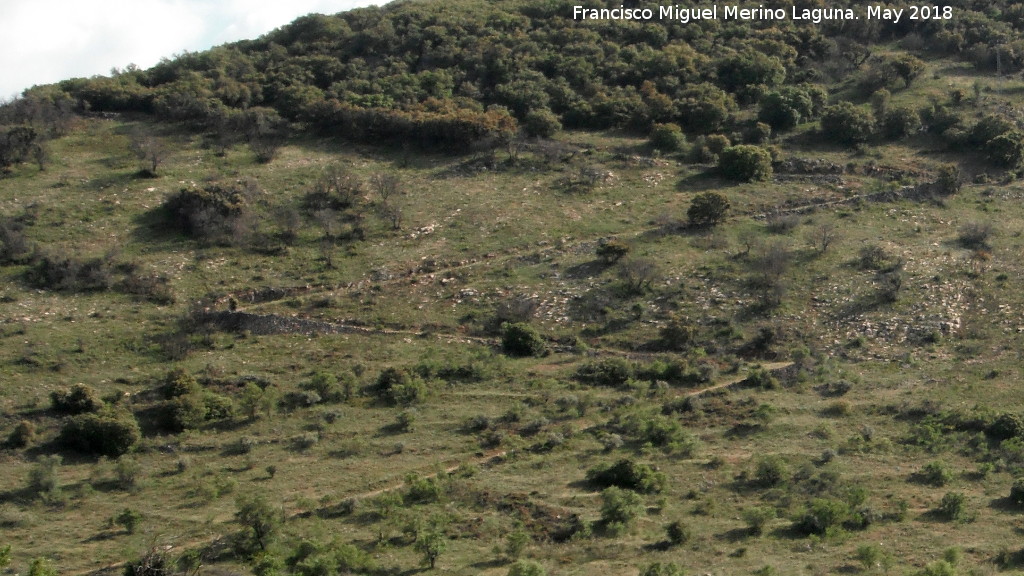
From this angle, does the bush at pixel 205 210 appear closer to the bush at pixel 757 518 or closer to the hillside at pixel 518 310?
the hillside at pixel 518 310

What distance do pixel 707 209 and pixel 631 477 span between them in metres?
25.3

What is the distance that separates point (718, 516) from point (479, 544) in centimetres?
796

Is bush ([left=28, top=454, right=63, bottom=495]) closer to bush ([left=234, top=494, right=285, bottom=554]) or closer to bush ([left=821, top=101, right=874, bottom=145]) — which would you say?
bush ([left=234, top=494, right=285, bottom=554])

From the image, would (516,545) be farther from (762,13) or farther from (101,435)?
(762,13)

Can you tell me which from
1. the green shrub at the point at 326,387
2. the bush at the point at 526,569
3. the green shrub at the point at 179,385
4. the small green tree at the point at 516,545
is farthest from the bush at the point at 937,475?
the green shrub at the point at 179,385

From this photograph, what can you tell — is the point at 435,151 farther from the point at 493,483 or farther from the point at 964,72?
the point at 964,72

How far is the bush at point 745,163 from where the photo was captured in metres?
64.8

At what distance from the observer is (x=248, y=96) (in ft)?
248

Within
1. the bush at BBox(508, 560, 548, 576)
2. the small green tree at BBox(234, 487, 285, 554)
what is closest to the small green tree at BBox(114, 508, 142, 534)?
the small green tree at BBox(234, 487, 285, 554)

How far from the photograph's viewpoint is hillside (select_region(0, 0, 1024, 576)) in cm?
3491

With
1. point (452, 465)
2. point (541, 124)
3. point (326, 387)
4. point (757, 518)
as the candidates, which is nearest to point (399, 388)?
point (326, 387)

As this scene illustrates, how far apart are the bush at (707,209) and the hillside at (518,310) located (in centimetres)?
20

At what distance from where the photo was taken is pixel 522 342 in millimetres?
48250

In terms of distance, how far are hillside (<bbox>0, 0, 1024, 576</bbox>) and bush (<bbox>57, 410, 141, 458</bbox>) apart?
10 centimetres
